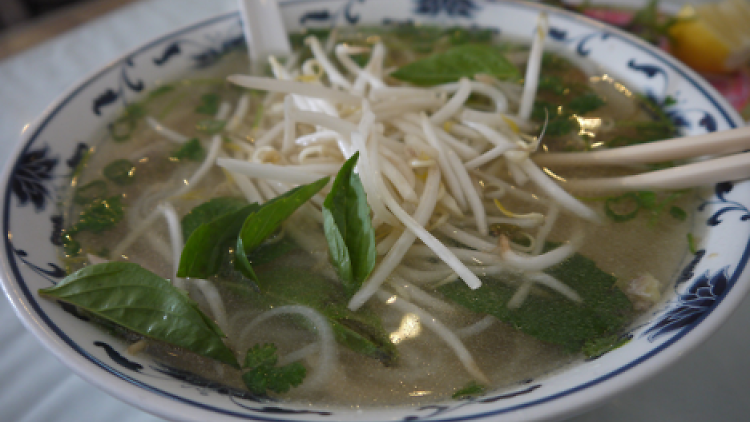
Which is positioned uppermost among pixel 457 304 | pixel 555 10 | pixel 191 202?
pixel 555 10

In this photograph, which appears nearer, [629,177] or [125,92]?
[629,177]

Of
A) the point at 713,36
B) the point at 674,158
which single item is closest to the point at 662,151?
the point at 674,158

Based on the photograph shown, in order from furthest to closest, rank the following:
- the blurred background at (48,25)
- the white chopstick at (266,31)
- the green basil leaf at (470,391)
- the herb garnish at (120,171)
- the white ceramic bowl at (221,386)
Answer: the blurred background at (48,25) < the white chopstick at (266,31) < the herb garnish at (120,171) < the green basil leaf at (470,391) < the white ceramic bowl at (221,386)

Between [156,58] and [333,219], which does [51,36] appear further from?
[333,219]

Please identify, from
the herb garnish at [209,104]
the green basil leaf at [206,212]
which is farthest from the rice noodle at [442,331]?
the herb garnish at [209,104]

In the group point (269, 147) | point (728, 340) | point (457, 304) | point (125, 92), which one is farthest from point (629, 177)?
point (125, 92)

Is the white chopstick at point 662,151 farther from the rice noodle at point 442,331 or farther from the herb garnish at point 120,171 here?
the herb garnish at point 120,171

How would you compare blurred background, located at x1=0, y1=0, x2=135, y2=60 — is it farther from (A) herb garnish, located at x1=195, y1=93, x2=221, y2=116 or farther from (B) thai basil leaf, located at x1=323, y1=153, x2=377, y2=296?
(B) thai basil leaf, located at x1=323, y1=153, x2=377, y2=296
